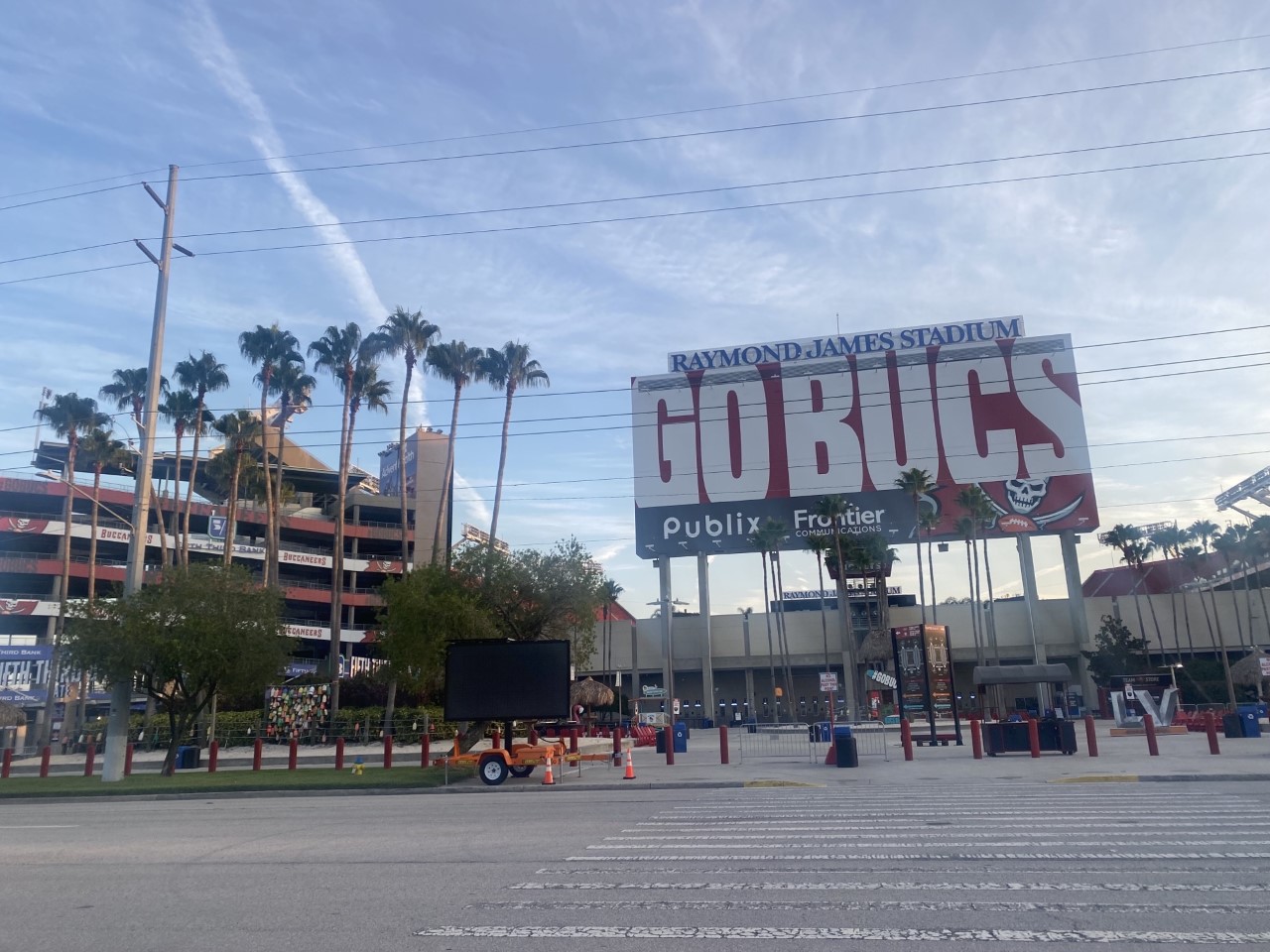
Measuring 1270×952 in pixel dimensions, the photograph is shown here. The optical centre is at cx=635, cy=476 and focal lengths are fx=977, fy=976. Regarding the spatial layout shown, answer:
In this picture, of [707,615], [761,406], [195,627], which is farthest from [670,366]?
[195,627]

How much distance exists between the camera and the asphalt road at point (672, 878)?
291 inches

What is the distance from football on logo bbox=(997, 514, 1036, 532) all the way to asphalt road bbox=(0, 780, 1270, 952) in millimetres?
53160

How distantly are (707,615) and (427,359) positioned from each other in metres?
30.3

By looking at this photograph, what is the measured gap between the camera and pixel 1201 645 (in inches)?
2753

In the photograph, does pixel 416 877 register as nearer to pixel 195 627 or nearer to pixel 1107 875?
pixel 1107 875

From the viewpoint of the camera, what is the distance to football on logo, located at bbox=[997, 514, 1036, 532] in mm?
67062

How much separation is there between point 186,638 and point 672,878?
2572 centimetres

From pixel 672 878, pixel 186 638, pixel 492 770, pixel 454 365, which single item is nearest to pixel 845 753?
pixel 492 770

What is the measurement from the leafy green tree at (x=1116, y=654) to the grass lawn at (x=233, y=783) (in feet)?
172

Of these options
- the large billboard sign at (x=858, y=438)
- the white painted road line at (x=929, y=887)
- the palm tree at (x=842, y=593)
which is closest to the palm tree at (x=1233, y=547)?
the large billboard sign at (x=858, y=438)

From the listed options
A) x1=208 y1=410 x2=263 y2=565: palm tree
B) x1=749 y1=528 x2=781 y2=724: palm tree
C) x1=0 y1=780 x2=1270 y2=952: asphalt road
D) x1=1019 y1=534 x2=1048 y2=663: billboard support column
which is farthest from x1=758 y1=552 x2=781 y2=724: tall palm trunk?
x1=0 y1=780 x2=1270 y2=952: asphalt road

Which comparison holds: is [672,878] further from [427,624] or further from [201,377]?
[201,377]

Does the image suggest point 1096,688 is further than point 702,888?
Yes

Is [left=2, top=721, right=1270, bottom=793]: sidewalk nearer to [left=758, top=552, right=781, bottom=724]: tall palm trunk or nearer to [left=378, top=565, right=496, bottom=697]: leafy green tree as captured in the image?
[left=378, top=565, right=496, bottom=697]: leafy green tree
